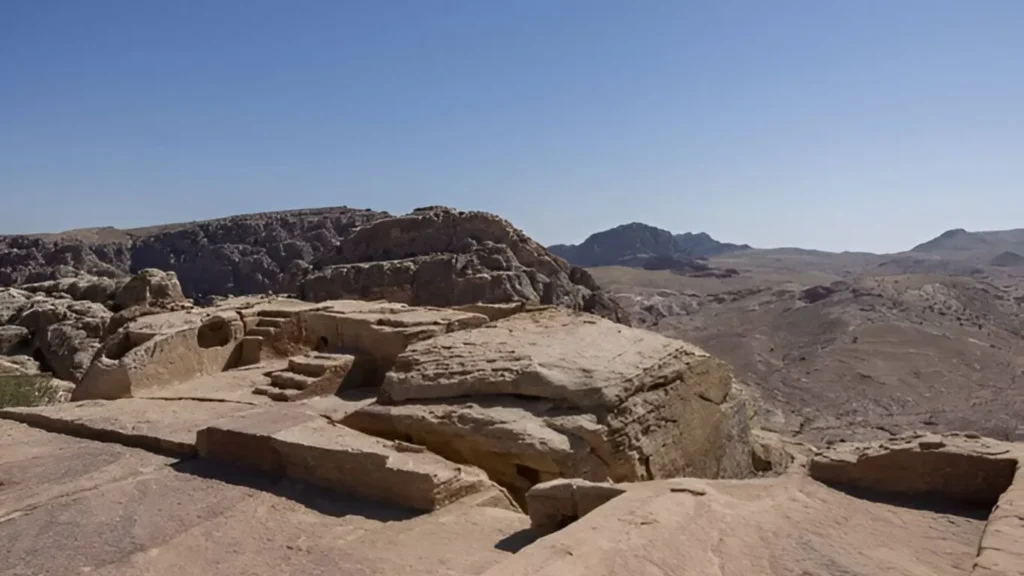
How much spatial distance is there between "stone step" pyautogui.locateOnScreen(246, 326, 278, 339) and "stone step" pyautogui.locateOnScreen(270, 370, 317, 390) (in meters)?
1.52

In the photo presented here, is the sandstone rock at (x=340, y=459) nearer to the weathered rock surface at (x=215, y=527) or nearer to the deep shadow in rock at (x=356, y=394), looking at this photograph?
the weathered rock surface at (x=215, y=527)

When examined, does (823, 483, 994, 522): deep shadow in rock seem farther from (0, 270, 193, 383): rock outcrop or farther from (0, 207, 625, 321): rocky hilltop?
(0, 207, 625, 321): rocky hilltop

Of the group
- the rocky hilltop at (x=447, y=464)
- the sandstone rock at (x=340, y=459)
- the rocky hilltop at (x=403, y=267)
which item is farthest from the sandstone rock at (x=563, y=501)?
the rocky hilltop at (x=403, y=267)

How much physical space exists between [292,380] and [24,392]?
5.24 meters

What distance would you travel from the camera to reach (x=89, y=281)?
2117 centimetres

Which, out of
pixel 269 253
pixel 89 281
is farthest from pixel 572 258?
pixel 89 281

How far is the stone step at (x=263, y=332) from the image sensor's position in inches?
371

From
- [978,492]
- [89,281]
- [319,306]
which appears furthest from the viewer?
[89,281]

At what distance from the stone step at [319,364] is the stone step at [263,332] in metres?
1.37

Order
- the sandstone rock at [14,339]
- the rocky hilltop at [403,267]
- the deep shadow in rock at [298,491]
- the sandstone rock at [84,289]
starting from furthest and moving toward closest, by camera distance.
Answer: the rocky hilltop at [403,267] < the sandstone rock at [84,289] < the sandstone rock at [14,339] < the deep shadow in rock at [298,491]

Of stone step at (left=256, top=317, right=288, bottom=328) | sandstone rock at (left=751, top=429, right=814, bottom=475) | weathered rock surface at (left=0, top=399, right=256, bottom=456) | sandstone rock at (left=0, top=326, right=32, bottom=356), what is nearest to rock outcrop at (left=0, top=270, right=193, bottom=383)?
sandstone rock at (left=0, top=326, right=32, bottom=356)

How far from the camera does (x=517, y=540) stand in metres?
4.27

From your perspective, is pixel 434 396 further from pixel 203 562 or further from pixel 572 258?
pixel 572 258

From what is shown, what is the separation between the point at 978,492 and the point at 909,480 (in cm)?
38
